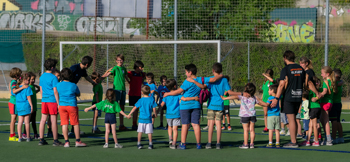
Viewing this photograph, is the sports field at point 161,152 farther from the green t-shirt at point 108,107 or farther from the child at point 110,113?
the green t-shirt at point 108,107

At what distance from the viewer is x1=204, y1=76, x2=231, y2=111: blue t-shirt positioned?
8156 mm

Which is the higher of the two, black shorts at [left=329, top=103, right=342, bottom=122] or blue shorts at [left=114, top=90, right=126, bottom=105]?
blue shorts at [left=114, top=90, right=126, bottom=105]

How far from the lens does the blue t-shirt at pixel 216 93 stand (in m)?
8.16

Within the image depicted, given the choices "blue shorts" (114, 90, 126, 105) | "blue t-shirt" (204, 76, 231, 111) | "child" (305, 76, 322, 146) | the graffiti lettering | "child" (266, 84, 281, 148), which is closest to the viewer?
"blue t-shirt" (204, 76, 231, 111)

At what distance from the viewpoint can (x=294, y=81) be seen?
26.8 ft

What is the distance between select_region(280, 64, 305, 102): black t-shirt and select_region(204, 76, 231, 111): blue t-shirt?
1.08m

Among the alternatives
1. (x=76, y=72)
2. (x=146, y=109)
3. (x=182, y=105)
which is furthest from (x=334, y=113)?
(x=76, y=72)

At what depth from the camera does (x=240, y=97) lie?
26.8ft

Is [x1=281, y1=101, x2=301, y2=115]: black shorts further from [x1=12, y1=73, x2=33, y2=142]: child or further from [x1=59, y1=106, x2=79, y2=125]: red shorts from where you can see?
[x1=12, y1=73, x2=33, y2=142]: child

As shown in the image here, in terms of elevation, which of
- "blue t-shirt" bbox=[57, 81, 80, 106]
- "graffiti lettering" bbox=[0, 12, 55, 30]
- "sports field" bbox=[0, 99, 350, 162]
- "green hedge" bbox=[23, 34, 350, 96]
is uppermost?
"graffiti lettering" bbox=[0, 12, 55, 30]

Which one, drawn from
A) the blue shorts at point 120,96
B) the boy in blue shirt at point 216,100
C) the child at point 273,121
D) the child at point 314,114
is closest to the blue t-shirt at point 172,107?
the boy in blue shirt at point 216,100

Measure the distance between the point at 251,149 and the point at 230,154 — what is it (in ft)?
2.08

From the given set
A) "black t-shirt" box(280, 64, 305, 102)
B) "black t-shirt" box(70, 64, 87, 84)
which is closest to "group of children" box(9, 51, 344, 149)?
"black t-shirt" box(280, 64, 305, 102)

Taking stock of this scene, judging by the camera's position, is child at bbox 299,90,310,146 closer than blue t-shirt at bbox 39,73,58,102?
No
